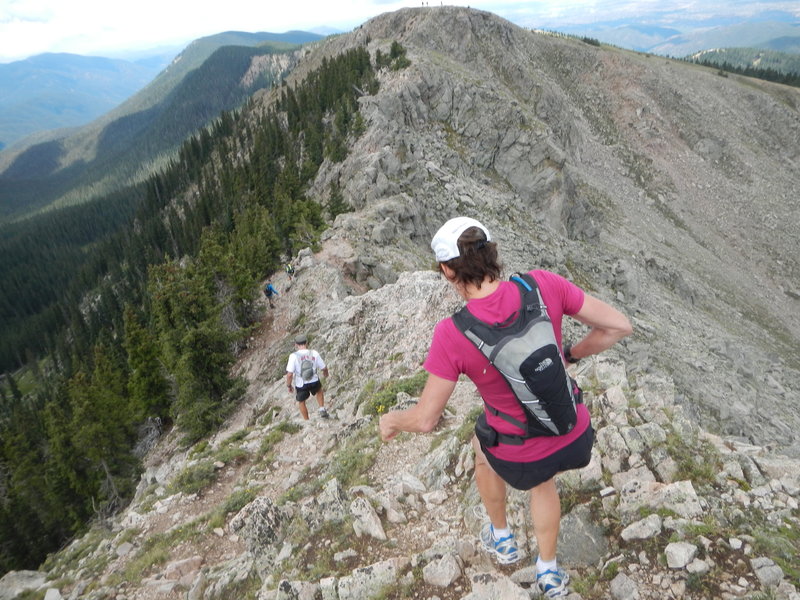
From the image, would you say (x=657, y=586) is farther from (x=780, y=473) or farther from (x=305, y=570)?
(x=305, y=570)

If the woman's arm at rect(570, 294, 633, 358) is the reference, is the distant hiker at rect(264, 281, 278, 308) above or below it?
below

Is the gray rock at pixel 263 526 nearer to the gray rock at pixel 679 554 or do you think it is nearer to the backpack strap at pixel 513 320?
the backpack strap at pixel 513 320

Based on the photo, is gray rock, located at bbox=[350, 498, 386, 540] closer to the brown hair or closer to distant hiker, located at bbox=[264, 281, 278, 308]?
the brown hair

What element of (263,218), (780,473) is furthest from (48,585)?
(263,218)

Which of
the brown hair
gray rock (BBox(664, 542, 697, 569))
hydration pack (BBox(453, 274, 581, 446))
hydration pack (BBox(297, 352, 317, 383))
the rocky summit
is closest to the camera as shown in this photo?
hydration pack (BBox(453, 274, 581, 446))

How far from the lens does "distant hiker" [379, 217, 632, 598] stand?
12.8 ft

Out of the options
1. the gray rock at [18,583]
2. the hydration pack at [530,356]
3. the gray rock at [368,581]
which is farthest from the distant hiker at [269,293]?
the hydration pack at [530,356]

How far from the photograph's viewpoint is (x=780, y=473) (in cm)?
692

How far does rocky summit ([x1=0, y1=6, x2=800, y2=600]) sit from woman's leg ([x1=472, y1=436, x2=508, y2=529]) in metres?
0.77

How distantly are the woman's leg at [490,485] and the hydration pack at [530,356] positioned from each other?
4.53 feet

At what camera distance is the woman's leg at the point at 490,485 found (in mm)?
5309

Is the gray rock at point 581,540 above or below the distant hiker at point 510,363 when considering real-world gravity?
below

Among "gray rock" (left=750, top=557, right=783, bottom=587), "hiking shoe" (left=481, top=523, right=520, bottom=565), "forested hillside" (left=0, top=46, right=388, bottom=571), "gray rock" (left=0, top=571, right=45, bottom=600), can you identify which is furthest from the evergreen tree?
"gray rock" (left=750, top=557, right=783, bottom=587)

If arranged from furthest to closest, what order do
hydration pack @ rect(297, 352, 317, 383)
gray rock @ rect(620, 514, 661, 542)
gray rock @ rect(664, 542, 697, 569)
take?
hydration pack @ rect(297, 352, 317, 383)
gray rock @ rect(620, 514, 661, 542)
gray rock @ rect(664, 542, 697, 569)
